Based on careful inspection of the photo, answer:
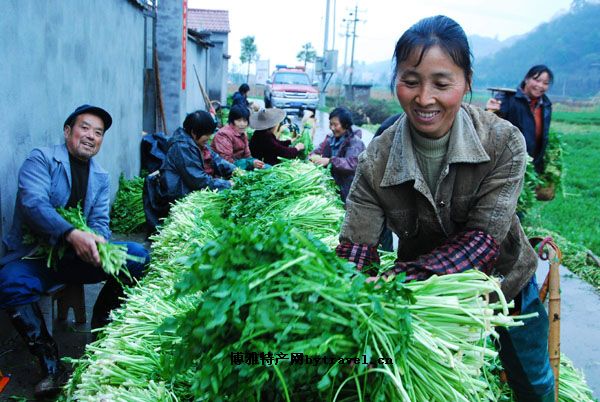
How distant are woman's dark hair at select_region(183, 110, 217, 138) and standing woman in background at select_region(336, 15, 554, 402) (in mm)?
3630

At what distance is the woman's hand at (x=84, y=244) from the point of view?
302 cm

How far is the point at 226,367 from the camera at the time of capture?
1382mm

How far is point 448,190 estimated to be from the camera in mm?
1896

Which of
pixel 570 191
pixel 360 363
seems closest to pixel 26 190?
pixel 360 363

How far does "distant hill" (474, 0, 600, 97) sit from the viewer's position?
69.3 m

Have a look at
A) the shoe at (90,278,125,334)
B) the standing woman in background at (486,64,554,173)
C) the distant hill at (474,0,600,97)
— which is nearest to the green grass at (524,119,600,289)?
the standing woman in background at (486,64,554,173)

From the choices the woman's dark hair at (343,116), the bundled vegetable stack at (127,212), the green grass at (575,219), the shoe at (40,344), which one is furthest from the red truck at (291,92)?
the shoe at (40,344)

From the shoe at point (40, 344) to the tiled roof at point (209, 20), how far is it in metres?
25.5

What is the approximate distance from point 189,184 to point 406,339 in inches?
170

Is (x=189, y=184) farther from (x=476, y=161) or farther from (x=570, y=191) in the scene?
(x=570, y=191)

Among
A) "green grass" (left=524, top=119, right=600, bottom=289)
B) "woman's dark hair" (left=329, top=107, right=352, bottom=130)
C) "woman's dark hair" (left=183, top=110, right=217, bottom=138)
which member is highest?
"woman's dark hair" (left=329, top=107, right=352, bottom=130)

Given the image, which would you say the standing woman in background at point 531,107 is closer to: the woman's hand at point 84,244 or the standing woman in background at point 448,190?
the standing woman in background at point 448,190

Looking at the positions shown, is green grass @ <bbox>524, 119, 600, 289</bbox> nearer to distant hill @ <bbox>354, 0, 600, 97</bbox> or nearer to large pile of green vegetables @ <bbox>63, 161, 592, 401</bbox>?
large pile of green vegetables @ <bbox>63, 161, 592, 401</bbox>

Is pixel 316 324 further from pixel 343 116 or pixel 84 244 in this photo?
pixel 343 116
